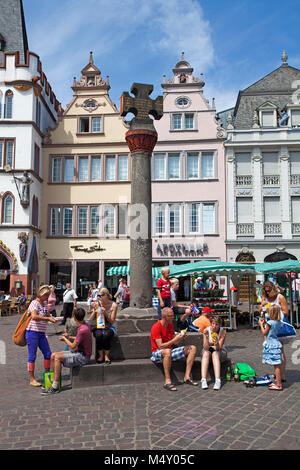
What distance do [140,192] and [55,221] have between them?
19.5 metres

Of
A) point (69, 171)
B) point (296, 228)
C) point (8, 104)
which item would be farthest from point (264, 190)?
point (8, 104)

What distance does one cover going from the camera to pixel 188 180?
26297 millimetres

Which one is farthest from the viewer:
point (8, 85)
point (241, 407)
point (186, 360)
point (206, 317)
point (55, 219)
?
point (55, 219)

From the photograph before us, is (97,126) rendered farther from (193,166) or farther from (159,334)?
(159,334)

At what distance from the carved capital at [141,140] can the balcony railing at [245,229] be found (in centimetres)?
1827

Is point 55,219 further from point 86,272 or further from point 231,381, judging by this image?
point 231,381

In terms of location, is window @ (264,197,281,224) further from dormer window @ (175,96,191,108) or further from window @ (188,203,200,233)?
dormer window @ (175,96,191,108)

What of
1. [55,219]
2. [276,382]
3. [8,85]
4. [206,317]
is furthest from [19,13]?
[276,382]

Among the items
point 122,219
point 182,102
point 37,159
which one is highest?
point 182,102

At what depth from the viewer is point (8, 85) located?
25219 mm


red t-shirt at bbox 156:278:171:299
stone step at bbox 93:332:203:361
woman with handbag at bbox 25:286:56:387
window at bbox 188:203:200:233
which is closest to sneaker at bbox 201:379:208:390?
stone step at bbox 93:332:203:361

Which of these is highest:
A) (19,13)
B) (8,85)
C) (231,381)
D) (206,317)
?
(19,13)

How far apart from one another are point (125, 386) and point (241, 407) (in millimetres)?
2012

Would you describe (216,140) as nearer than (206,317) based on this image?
No
